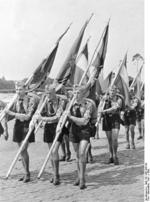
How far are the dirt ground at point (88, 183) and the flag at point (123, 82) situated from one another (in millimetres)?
1777

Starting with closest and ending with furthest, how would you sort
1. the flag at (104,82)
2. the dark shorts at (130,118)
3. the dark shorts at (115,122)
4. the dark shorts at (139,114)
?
1. the dark shorts at (115,122)
2. the dark shorts at (130,118)
3. the dark shorts at (139,114)
4. the flag at (104,82)

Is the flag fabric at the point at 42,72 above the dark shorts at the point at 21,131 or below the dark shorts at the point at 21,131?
above

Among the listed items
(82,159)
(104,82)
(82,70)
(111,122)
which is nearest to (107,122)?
(111,122)

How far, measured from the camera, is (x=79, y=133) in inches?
242

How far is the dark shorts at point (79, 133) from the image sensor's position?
6107 millimetres

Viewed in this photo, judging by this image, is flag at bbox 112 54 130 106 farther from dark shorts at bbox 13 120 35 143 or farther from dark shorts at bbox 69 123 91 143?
dark shorts at bbox 69 123 91 143

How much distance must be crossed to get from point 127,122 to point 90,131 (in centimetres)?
463

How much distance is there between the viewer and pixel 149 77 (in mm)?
6188

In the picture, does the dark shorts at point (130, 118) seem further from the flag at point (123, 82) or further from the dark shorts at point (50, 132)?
the dark shorts at point (50, 132)

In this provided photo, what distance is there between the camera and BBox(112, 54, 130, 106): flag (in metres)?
10.2

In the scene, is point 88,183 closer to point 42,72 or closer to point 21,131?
point 21,131

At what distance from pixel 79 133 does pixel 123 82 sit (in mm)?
4504

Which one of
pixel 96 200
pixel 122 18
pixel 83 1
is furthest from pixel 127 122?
pixel 96 200

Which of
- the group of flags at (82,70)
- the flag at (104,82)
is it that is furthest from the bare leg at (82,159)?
the flag at (104,82)
